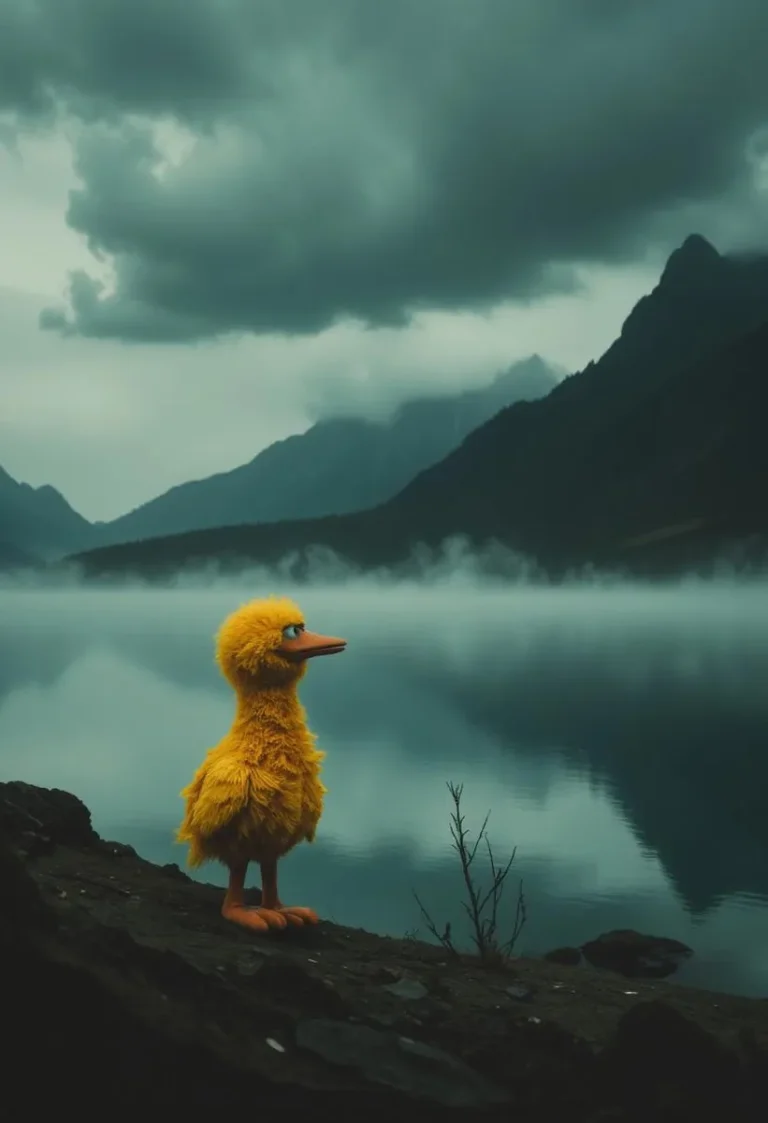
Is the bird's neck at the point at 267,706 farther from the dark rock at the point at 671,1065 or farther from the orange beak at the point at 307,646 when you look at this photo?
the dark rock at the point at 671,1065

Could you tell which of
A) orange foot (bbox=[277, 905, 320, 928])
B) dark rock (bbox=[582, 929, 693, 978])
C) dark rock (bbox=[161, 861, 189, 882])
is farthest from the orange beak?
dark rock (bbox=[582, 929, 693, 978])

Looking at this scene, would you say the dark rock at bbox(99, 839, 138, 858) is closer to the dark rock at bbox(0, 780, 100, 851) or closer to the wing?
the dark rock at bbox(0, 780, 100, 851)

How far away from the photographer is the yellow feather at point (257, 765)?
6.69m

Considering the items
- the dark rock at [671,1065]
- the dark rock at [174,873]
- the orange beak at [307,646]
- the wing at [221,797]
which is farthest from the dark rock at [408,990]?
the dark rock at [174,873]

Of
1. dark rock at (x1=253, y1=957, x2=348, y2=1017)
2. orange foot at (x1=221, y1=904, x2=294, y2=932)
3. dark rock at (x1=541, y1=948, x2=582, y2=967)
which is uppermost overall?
dark rock at (x1=253, y1=957, x2=348, y2=1017)

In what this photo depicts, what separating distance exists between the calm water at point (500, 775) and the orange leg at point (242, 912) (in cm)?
846

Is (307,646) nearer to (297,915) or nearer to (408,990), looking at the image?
(297,915)

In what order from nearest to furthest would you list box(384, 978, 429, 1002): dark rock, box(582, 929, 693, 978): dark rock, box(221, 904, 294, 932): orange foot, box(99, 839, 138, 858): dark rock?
1. box(384, 978, 429, 1002): dark rock
2. box(221, 904, 294, 932): orange foot
3. box(99, 839, 138, 858): dark rock
4. box(582, 929, 693, 978): dark rock

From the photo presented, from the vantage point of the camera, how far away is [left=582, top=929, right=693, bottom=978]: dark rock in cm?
1266

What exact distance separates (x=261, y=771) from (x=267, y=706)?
0.48 meters

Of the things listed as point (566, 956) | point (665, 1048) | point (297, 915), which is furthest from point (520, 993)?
point (566, 956)

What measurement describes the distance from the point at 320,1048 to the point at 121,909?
7.15ft

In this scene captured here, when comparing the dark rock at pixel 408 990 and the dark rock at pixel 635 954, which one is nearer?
the dark rock at pixel 408 990

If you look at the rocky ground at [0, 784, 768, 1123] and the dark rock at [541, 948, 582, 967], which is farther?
the dark rock at [541, 948, 582, 967]
